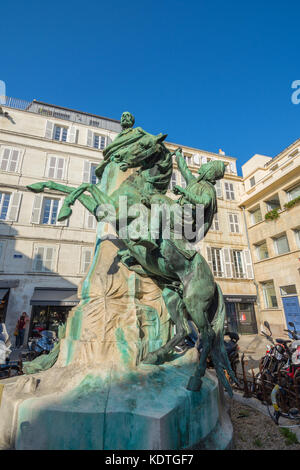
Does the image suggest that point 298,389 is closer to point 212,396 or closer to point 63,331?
point 212,396

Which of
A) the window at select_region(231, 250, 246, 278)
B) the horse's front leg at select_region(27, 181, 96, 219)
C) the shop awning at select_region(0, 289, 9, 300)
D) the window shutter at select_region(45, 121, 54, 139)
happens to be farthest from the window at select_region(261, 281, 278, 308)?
the window shutter at select_region(45, 121, 54, 139)

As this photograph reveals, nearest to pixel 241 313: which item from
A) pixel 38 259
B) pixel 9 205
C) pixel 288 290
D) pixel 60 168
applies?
pixel 288 290

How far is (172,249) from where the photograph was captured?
9.37 feet

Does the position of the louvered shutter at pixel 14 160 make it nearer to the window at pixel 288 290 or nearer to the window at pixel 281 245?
the window at pixel 281 245

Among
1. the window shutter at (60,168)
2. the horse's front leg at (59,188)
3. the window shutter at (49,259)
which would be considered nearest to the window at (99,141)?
the window shutter at (60,168)

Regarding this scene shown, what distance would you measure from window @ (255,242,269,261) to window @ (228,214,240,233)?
2.21m

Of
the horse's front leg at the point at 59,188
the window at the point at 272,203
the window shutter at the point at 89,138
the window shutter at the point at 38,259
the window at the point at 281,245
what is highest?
the window shutter at the point at 89,138

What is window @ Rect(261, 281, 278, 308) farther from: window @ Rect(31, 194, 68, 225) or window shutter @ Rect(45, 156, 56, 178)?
window shutter @ Rect(45, 156, 56, 178)

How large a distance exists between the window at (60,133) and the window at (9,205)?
599 centimetres

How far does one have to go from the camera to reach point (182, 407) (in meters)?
2.16

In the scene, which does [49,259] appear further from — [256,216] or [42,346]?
[256,216]

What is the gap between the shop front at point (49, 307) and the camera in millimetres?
13758
